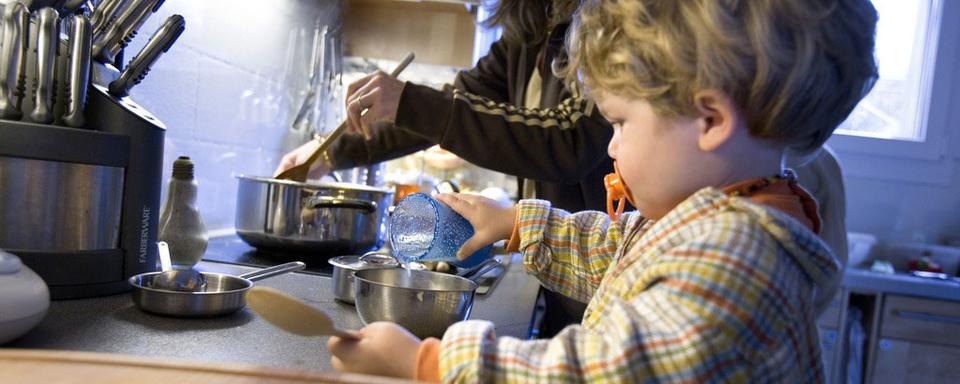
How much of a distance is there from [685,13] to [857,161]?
122 inches

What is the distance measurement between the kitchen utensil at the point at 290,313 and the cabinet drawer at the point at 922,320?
8.47ft

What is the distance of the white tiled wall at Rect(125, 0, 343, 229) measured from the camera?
54.3 inches

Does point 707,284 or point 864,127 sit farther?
point 864,127

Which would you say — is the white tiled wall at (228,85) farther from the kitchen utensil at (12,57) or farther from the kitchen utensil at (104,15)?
the kitchen utensil at (12,57)

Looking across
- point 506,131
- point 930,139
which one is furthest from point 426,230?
point 930,139

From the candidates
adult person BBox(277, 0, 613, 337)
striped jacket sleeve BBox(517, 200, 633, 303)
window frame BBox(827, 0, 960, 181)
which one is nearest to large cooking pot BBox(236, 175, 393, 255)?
adult person BBox(277, 0, 613, 337)

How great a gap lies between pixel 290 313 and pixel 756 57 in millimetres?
408

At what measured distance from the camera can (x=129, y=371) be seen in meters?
0.46

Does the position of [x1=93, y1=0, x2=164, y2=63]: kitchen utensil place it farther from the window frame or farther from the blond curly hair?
the window frame

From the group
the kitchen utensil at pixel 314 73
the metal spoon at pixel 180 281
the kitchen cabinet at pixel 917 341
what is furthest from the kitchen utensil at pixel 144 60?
the kitchen cabinet at pixel 917 341

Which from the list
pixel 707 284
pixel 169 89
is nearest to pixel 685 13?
pixel 707 284

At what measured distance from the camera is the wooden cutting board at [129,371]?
44 cm

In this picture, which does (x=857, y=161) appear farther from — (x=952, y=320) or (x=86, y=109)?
(x=86, y=109)

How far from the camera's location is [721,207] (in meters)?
0.59
